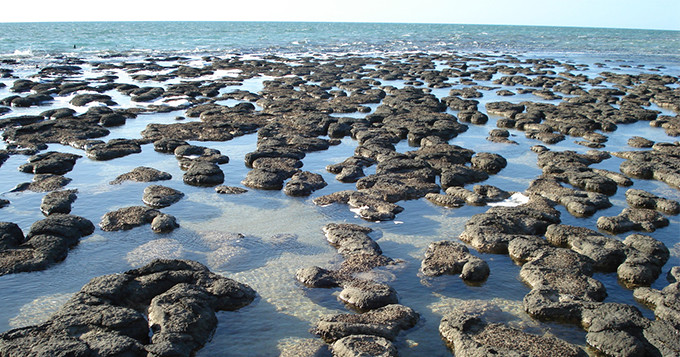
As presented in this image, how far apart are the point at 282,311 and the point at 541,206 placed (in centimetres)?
750

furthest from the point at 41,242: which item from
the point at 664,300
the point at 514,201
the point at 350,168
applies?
the point at 664,300

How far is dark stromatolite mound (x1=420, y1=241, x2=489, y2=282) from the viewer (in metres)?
9.74

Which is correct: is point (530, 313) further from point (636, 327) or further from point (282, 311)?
point (282, 311)

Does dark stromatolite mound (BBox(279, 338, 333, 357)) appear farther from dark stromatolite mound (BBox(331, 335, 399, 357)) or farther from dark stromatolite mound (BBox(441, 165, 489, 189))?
dark stromatolite mound (BBox(441, 165, 489, 189))

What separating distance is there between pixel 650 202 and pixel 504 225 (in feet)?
15.1

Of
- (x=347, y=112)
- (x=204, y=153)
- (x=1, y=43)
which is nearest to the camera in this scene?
(x=204, y=153)

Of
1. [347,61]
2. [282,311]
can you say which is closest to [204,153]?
[282,311]

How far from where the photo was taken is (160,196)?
44.8ft

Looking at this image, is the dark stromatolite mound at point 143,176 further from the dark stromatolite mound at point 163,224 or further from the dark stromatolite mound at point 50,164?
the dark stromatolite mound at point 163,224

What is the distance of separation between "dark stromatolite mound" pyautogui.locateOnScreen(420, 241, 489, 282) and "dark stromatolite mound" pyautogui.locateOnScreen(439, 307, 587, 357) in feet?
5.01

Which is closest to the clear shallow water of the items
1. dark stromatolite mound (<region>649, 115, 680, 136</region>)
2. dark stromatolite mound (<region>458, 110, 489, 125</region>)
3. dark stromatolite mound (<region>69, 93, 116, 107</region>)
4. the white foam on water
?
the white foam on water

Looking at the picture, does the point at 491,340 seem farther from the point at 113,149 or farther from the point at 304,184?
the point at 113,149

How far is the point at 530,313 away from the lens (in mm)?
8625

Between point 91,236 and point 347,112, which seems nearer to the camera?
point 91,236
